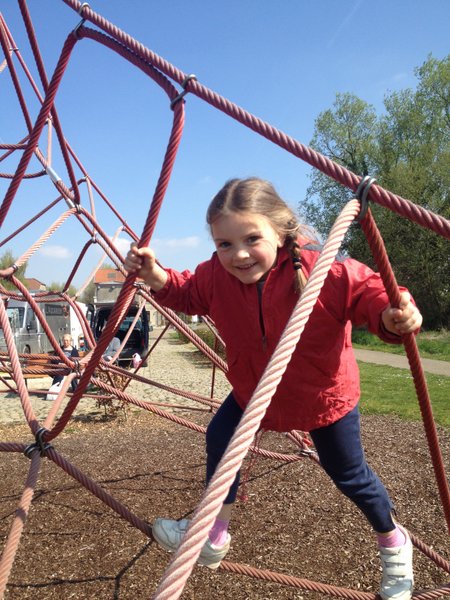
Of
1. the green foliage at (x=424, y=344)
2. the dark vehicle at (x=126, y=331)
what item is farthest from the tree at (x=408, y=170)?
the dark vehicle at (x=126, y=331)

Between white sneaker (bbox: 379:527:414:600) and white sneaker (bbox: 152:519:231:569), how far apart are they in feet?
1.54

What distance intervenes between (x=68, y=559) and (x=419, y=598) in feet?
5.13

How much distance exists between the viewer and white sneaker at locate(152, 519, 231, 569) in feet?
5.27

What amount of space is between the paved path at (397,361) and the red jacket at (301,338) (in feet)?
25.6

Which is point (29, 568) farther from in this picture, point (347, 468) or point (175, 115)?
point (175, 115)

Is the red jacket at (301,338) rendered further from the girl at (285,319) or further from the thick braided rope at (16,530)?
the thick braided rope at (16,530)

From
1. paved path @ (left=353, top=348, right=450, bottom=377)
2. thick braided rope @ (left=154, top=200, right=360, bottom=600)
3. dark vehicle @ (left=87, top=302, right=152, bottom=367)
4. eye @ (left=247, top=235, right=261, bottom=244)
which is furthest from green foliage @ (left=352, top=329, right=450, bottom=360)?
thick braided rope @ (left=154, top=200, right=360, bottom=600)

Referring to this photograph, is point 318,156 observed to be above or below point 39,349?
above

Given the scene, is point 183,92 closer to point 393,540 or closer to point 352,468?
point 352,468

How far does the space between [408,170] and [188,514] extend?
53.7ft

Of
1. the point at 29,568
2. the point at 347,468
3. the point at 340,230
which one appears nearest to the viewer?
the point at 340,230

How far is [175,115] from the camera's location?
1229 mm

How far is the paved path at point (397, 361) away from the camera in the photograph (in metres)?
9.15

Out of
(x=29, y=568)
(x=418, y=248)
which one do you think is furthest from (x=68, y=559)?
(x=418, y=248)
